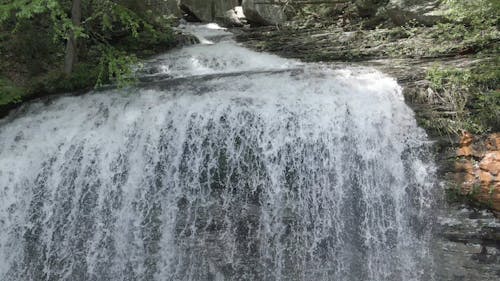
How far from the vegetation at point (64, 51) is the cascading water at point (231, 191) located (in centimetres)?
147

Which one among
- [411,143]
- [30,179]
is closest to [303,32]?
[411,143]

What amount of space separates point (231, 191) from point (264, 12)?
778cm

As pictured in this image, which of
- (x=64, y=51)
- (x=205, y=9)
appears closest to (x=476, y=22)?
(x=64, y=51)

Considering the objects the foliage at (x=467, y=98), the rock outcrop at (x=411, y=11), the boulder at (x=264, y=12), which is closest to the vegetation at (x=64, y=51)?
the boulder at (x=264, y=12)

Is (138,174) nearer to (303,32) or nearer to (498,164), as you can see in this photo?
(498,164)

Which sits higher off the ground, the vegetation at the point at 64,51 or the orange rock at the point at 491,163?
the vegetation at the point at 64,51

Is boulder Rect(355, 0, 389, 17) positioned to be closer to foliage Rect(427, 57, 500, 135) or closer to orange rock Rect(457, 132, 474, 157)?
foliage Rect(427, 57, 500, 135)

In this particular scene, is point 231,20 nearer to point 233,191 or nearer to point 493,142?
point 233,191

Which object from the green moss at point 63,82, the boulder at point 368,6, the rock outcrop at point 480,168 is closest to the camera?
the rock outcrop at point 480,168

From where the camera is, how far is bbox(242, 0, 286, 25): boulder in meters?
12.9

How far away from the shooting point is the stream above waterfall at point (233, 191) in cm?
623

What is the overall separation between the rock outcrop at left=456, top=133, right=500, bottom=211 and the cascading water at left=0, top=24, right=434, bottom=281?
45cm

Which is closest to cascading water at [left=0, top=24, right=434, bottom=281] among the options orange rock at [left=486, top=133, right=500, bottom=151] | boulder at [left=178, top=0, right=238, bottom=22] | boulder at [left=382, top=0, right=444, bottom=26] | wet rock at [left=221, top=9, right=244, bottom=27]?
orange rock at [left=486, top=133, right=500, bottom=151]

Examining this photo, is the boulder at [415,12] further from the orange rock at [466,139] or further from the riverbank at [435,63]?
the orange rock at [466,139]
